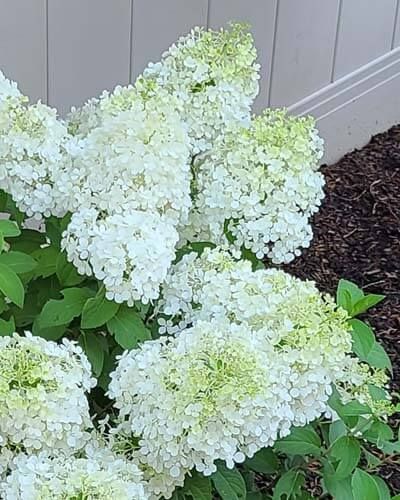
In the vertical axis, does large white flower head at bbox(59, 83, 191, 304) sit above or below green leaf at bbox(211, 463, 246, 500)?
above

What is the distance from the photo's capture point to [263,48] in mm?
3145

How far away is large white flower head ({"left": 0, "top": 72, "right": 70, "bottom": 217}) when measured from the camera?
4.56ft

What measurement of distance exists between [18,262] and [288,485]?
0.44m

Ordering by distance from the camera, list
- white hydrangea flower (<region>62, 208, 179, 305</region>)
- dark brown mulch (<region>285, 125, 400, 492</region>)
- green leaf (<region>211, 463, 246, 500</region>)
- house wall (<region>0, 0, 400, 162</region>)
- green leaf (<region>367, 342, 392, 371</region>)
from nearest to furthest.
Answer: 1. white hydrangea flower (<region>62, 208, 179, 305</region>)
2. green leaf (<region>211, 463, 246, 500</region>)
3. green leaf (<region>367, 342, 392, 371</region>)
4. house wall (<region>0, 0, 400, 162</region>)
5. dark brown mulch (<region>285, 125, 400, 492</region>)

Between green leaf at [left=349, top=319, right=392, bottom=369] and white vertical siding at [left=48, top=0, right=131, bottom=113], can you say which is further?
white vertical siding at [left=48, top=0, right=131, bottom=113]

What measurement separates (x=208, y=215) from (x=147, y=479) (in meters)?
0.37

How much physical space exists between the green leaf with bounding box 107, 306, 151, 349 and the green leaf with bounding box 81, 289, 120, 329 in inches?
0.8

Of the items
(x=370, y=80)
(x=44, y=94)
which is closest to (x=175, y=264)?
(x=44, y=94)

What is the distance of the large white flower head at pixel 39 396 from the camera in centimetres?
115

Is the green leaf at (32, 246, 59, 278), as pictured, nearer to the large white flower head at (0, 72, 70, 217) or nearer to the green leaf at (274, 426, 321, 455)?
the large white flower head at (0, 72, 70, 217)

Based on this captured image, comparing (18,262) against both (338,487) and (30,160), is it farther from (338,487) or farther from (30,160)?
(338,487)

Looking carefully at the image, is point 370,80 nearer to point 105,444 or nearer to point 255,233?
point 255,233

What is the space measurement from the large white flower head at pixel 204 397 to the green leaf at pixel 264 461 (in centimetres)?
20

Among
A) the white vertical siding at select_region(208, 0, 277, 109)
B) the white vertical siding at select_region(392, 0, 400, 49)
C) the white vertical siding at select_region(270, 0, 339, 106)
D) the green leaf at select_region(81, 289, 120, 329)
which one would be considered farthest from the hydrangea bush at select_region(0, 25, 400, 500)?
the white vertical siding at select_region(392, 0, 400, 49)
